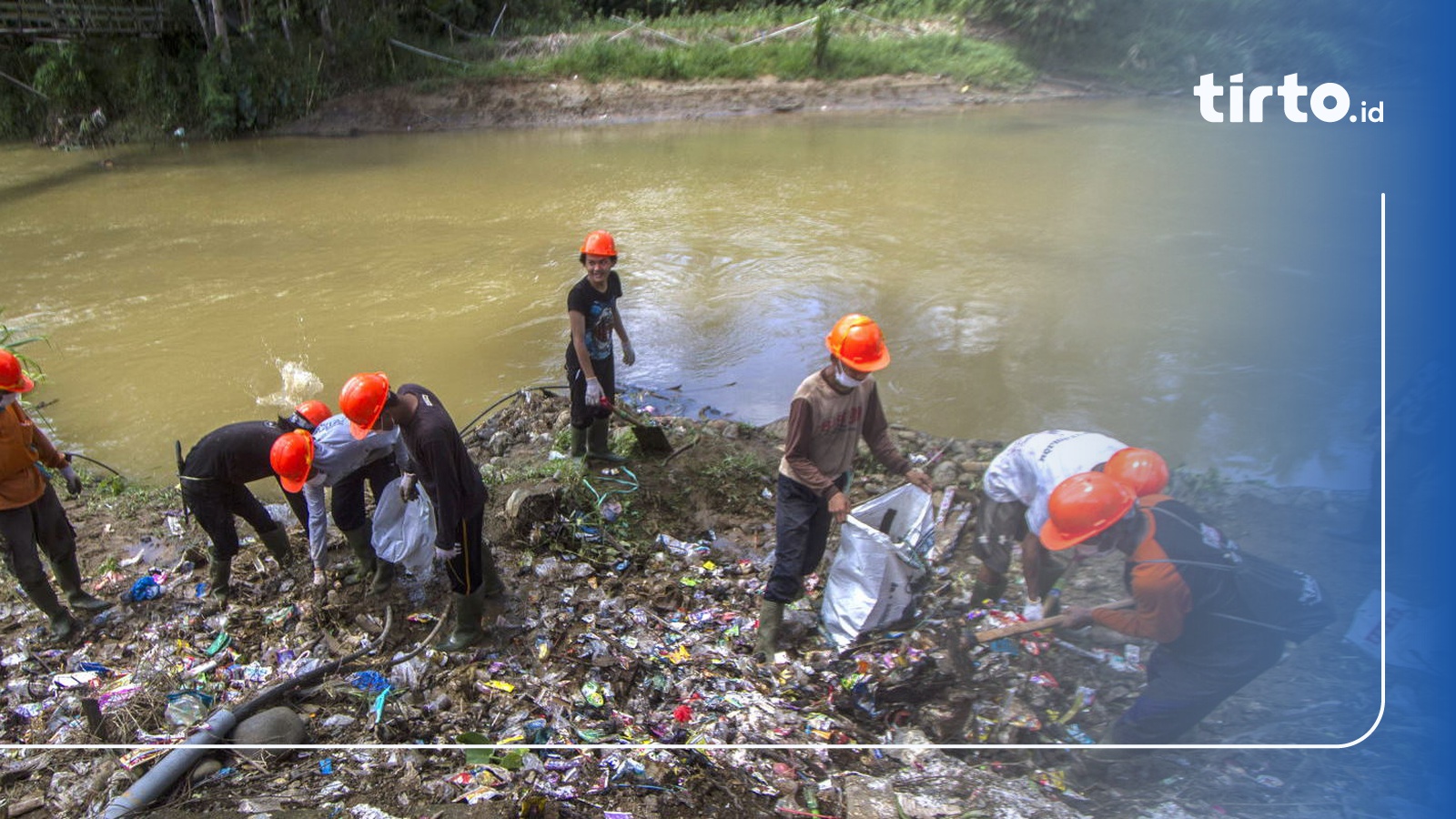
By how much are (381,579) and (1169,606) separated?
3647 millimetres

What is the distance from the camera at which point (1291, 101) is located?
7.90 ft

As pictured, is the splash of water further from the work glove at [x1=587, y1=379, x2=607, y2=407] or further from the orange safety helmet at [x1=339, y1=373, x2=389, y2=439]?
the orange safety helmet at [x1=339, y1=373, x2=389, y2=439]

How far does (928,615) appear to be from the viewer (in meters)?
3.96

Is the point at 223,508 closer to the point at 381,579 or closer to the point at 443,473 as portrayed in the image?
the point at 381,579

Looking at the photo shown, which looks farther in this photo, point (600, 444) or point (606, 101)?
point (606, 101)

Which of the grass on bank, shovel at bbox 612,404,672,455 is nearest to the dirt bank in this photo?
the grass on bank

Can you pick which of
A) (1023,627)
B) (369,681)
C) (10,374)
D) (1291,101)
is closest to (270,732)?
(369,681)

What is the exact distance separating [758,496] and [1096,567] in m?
1.94

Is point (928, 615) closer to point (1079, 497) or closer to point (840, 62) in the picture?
point (1079, 497)

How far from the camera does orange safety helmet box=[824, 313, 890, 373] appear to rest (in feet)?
11.1

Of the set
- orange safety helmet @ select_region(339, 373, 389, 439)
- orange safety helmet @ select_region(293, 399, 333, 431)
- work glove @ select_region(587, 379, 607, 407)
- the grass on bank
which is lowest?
work glove @ select_region(587, 379, 607, 407)

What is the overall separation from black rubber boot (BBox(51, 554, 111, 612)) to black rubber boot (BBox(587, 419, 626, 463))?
8.74 feet

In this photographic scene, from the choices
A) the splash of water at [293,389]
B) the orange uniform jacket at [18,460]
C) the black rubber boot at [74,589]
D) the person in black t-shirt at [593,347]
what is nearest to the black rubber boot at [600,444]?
the person in black t-shirt at [593,347]

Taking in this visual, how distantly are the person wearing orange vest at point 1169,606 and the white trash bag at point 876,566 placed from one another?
0.65 meters
